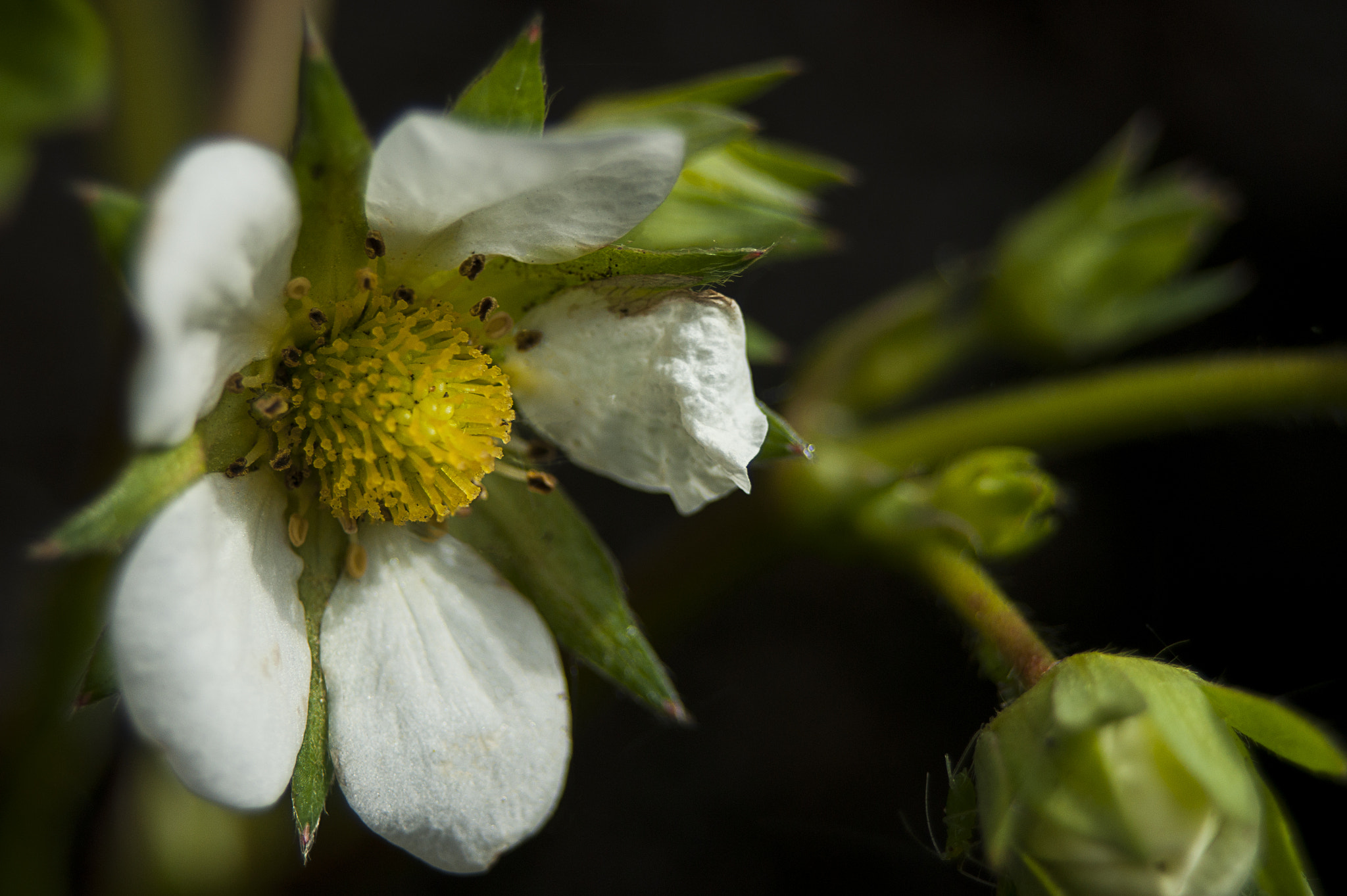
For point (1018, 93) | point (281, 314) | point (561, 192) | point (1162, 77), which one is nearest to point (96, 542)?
point (281, 314)

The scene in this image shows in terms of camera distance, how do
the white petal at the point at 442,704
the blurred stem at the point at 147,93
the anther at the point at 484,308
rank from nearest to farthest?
the white petal at the point at 442,704, the anther at the point at 484,308, the blurred stem at the point at 147,93

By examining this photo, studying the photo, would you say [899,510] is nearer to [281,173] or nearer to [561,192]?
[561,192]

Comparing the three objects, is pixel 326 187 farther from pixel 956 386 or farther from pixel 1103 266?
pixel 956 386

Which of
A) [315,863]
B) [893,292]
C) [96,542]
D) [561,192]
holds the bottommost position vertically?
[315,863]

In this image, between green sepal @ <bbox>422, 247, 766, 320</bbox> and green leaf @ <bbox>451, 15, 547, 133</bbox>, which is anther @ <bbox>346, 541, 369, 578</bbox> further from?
green leaf @ <bbox>451, 15, 547, 133</bbox>

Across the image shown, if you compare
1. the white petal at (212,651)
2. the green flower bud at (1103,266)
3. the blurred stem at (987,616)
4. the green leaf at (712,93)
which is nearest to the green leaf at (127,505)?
the white petal at (212,651)

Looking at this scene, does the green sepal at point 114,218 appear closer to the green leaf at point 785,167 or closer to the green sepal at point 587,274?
the green sepal at point 587,274


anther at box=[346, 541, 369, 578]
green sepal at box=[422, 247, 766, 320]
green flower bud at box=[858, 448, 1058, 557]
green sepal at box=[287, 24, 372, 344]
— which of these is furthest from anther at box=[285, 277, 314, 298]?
green flower bud at box=[858, 448, 1058, 557]
